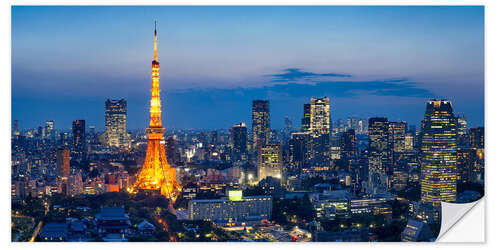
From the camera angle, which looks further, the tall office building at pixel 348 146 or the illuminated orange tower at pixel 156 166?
the tall office building at pixel 348 146

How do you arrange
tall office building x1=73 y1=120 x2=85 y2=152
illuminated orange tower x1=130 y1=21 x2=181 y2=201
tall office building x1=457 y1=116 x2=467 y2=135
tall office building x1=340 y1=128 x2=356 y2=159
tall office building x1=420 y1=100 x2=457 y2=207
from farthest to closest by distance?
tall office building x1=340 y1=128 x2=356 y2=159, illuminated orange tower x1=130 y1=21 x2=181 y2=201, tall office building x1=73 y1=120 x2=85 y2=152, tall office building x1=420 y1=100 x2=457 y2=207, tall office building x1=457 y1=116 x2=467 y2=135

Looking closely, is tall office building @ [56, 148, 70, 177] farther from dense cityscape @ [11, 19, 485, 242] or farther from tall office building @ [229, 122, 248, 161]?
tall office building @ [229, 122, 248, 161]

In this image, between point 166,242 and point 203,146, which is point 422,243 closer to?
point 166,242

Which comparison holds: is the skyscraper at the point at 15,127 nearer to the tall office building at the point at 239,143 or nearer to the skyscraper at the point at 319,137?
the tall office building at the point at 239,143

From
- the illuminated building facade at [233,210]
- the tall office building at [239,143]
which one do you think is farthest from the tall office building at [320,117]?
the illuminated building facade at [233,210]

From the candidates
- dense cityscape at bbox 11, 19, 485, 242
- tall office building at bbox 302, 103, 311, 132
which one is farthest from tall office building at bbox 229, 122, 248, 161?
tall office building at bbox 302, 103, 311, 132

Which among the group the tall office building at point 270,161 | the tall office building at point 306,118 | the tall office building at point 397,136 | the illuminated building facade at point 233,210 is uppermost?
the tall office building at point 306,118

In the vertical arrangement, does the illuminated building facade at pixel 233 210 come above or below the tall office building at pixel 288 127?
below
